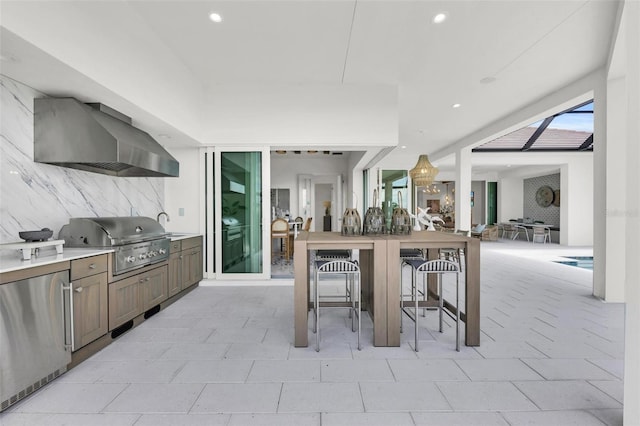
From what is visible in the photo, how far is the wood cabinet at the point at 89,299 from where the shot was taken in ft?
7.07

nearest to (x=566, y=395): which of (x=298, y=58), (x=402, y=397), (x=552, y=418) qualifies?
(x=552, y=418)

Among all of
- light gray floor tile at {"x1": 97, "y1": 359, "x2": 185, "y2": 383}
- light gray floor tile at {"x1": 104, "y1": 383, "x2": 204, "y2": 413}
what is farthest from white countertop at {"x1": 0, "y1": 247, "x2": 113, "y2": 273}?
Answer: light gray floor tile at {"x1": 104, "y1": 383, "x2": 204, "y2": 413}

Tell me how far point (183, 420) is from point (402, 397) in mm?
1308

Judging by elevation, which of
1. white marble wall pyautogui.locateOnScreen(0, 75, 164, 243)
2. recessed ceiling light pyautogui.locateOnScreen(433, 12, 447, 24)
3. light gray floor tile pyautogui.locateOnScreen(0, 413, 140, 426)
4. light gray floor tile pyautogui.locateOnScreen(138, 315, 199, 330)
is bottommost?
light gray floor tile pyautogui.locateOnScreen(0, 413, 140, 426)

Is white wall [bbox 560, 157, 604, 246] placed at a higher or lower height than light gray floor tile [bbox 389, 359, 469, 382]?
higher

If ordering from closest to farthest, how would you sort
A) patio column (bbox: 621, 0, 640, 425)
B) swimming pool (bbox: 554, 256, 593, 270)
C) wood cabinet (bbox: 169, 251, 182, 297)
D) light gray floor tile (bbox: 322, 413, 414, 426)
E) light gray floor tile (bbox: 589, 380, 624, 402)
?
patio column (bbox: 621, 0, 640, 425)
light gray floor tile (bbox: 322, 413, 414, 426)
light gray floor tile (bbox: 589, 380, 624, 402)
wood cabinet (bbox: 169, 251, 182, 297)
swimming pool (bbox: 554, 256, 593, 270)

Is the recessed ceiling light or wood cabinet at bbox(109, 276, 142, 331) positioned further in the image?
the recessed ceiling light

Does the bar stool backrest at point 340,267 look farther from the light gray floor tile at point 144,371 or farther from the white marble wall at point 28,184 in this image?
the white marble wall at point 28,184

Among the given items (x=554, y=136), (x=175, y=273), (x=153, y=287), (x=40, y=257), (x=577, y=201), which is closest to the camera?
(x=40, y=257)

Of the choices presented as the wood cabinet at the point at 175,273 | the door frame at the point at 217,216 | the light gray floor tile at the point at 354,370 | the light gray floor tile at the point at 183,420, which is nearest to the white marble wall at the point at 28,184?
the wood cabinet at the point at 175,273

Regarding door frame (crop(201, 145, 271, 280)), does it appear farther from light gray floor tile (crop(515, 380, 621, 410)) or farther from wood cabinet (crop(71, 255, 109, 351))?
light gray floor tile (crop(515, 380, 621, 410))

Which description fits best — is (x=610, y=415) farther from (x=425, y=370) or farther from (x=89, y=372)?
(x=89, y=372)

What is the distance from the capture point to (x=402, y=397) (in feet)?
5.93

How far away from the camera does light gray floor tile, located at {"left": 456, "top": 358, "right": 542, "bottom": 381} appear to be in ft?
6.63
